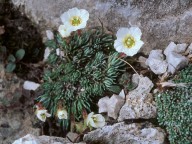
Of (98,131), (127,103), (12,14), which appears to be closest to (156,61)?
(127,103)

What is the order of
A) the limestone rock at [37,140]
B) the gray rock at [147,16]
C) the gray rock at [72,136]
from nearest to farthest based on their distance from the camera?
the limestone rock at [37,140], the gray rock at [147,16], the gray rock at [72,136]

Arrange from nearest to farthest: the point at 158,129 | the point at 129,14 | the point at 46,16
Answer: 1. the point at 158,129
2. the point at 129,14
3. the point at 46,16

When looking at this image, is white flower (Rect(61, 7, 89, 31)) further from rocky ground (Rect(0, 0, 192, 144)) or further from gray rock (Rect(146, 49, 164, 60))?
gray rock (Rect(146, 49, 164, 60))

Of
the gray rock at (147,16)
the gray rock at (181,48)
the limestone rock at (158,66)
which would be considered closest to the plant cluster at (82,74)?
the gray rock at (147,16)

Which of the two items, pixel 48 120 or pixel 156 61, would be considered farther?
pixel 48 120

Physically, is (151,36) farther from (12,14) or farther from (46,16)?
(12,14)

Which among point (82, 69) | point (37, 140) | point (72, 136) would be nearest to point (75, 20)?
point (82, 69)

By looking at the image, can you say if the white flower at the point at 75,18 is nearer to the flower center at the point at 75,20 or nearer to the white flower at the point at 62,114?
the flower center at the point at 75,20
